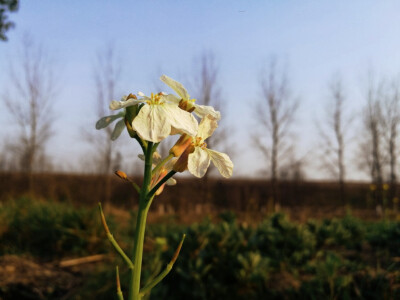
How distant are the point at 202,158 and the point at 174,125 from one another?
0.55 ft

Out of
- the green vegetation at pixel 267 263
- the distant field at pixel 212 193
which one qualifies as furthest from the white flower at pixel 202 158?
the distant field at pixel 212 193

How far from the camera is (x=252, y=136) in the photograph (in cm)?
1616

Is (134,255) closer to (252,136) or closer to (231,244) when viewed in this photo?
(231,244)

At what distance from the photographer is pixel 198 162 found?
102 cm

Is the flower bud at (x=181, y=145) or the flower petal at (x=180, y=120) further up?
the flower petal at (x=180, y=120)

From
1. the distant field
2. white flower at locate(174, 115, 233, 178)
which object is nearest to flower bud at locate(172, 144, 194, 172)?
white flower at locate(174, 115, 233, 178)

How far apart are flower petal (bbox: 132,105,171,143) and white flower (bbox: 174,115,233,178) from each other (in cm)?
13

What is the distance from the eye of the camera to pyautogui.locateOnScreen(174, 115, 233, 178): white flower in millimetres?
994

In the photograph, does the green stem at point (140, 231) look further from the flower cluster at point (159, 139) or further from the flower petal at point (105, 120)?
the flower petal at point (105, 120)

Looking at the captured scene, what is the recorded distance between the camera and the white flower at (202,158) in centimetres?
99

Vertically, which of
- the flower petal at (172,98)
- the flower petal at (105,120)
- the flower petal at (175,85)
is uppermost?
the flower petal at (175,85)

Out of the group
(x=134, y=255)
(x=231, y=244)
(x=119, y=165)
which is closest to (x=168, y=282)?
(x=231, y=244)

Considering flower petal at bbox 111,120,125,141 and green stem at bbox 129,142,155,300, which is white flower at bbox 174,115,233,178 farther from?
flower petal at bbox 111,120,125,141

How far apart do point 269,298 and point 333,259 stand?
0.67m
